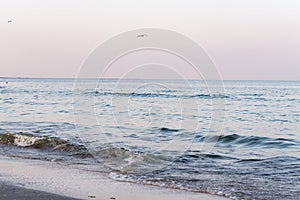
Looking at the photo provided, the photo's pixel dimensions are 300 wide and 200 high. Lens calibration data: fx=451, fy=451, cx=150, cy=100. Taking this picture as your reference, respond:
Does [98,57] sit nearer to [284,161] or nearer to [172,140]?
[284,161]

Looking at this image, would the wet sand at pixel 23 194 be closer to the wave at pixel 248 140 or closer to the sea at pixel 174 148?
the sea at pixel 174 148

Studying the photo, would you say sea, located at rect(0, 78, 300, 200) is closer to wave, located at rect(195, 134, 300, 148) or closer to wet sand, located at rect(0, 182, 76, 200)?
wave, located at rect(195, 134, 300, 148)

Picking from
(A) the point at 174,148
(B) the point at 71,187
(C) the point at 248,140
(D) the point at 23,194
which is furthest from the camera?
(C) the point at 248,140

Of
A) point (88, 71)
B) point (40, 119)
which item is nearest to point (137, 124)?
point (40, 119)

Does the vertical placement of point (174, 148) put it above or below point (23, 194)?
below

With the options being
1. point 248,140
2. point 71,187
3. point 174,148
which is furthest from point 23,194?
point 248,140

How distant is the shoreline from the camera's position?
314 inches

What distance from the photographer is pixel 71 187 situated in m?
8.62

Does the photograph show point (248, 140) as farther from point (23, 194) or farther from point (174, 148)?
point (23, 194)

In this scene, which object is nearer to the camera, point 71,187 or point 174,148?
point 71,187

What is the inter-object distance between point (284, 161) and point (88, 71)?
6.72 m

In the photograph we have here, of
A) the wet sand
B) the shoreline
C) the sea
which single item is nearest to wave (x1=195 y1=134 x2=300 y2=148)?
the sea

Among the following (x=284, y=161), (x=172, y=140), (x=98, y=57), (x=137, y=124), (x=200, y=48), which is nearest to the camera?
(x=200, y=48)

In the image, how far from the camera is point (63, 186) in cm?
868
